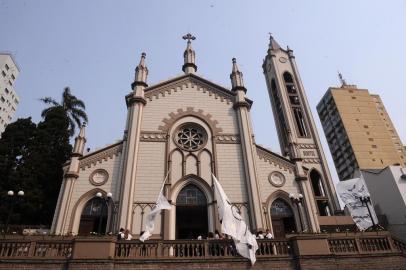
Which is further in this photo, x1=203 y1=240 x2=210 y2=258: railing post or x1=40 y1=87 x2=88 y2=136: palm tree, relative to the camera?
x1=40 y1=87 x2=88 y2=136: palm tree

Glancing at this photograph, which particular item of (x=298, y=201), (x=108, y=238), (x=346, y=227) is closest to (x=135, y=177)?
(x=108, y=238)

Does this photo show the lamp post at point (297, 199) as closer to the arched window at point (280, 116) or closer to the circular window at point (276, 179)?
the circular window at point (276, 179)

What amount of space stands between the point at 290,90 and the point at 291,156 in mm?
13246

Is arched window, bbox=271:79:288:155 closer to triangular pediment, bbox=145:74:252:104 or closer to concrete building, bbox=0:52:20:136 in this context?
triangular pediment, bbox=145:74:252:104

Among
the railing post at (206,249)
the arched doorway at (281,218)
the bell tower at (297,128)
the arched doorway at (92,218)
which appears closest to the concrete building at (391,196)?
the bell tower at (297,128)

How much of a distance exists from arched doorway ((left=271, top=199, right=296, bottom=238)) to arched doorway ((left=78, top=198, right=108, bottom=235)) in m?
10.6

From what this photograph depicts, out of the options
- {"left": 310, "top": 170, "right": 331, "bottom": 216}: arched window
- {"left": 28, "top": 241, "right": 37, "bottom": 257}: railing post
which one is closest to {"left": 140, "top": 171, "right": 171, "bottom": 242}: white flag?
{"left": 28, "top": 241, "right": 37, "bottom": 257}: railing post

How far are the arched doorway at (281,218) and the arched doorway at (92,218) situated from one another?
10.6m

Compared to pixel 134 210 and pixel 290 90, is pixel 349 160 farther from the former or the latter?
pixel 134 210

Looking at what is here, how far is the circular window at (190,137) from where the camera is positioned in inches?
905

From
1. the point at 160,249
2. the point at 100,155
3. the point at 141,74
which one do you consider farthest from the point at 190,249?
the point at 141,74

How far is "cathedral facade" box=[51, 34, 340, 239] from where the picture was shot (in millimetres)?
19781

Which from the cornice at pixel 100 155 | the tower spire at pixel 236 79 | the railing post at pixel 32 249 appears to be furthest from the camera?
the tower spire at pixel 236 79

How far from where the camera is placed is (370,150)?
2271 inches
